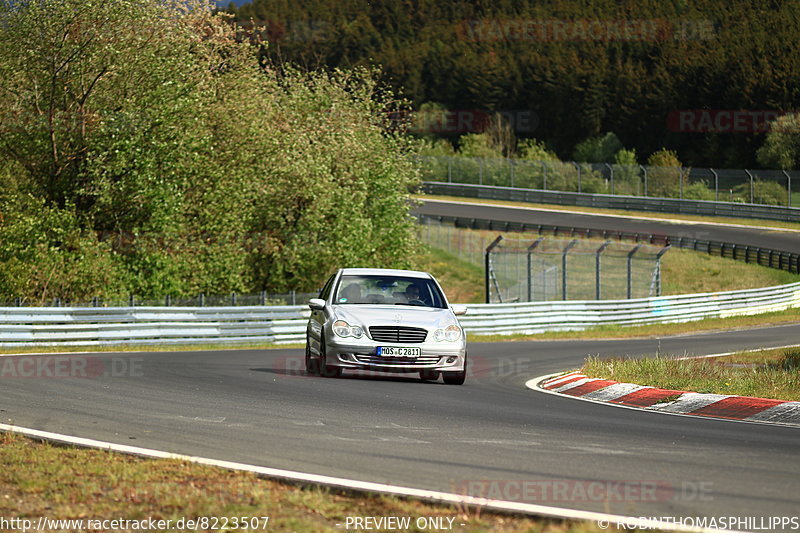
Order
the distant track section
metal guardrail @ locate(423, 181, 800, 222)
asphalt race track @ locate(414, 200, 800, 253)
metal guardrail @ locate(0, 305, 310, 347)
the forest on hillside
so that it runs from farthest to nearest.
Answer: the forest on hillside
metal guardrail @ locate(423, 181, 800, 222)
asphalt race track @ locate(414, 200, 800, 253)
the distant track section
metal guardrail @ locate(0, 305, 310, 347)

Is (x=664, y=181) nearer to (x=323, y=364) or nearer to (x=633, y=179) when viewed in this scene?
(x=633, y=179)

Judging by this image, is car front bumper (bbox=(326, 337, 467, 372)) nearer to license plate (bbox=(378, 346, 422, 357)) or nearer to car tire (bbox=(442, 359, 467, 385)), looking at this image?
license plate (bbox=(378, 346, 422, 357))

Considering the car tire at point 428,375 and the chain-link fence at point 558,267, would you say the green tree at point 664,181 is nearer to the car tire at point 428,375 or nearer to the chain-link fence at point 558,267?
the chain-link fence at point 558,267

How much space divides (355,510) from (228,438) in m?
Answer: 3.01

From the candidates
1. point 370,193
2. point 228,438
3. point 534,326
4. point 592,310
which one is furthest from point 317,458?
point 370,193

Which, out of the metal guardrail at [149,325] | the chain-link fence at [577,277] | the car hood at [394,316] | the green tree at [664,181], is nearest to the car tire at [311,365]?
the car hood at [394,316]

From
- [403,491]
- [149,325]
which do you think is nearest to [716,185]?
[149,325]

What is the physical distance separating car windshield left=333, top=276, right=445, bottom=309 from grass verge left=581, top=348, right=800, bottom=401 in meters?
2.61

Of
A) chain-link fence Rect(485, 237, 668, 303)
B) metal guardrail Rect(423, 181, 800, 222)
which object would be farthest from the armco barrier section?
metal guardrail Rect(423, 181, 800, 222)

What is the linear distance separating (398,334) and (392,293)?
1480 millimetres

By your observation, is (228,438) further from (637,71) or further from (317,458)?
(637,71)

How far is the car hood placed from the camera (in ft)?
49.1

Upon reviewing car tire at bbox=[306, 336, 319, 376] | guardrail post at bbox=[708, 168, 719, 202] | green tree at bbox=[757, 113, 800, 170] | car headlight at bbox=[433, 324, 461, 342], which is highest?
green tree at bbox=[757, 113, 800, 170]

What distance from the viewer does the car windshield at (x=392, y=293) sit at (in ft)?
52.2
